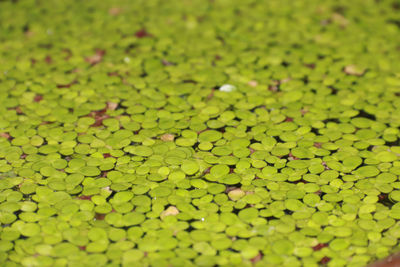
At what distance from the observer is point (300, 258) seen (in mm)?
1622

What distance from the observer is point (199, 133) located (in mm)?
2123

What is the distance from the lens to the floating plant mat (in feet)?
5.49

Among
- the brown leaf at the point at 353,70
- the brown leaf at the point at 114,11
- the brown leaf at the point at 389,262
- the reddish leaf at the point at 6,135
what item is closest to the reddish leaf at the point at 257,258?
the brown leaf at the point at 389,262

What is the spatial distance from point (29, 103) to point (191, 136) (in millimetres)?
704

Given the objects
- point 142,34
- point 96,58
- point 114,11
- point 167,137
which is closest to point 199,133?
point 167,137

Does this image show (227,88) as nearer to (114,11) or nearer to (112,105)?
(112,105)

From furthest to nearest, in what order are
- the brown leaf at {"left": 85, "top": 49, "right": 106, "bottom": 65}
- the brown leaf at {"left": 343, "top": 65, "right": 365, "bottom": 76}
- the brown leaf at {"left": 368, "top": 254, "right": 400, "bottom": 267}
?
the brown leaf at {"left": 85, "top": 49, "right": 106, "bottom": 65} → the brown leaf at {"left": 343, "top": 65, "right": 365, "bottom": 76} → the brown leaf at {"left": 368, "top": 254, "right": 400, "bottom": 267}

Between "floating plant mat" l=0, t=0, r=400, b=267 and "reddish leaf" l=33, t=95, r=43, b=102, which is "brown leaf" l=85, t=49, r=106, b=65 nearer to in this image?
"floating plant mat" l=0, t=0, r=400, b=267

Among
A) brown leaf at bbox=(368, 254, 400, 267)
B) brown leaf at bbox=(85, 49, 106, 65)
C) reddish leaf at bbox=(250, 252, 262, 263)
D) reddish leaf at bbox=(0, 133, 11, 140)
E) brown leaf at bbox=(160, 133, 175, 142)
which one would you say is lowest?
reddish leaf at bbox=(250, 252, 262, 263)

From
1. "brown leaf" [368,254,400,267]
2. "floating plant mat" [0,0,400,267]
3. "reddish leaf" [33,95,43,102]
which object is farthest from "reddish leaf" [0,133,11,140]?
"brown leaf" [368,254,400,267]

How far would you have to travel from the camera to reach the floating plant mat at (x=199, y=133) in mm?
1675

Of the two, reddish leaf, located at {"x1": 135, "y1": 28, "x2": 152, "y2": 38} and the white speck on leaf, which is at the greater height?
reddish leaf, located at {"x1": 135, "y1": 28, "x2": 152, "y2": 38}

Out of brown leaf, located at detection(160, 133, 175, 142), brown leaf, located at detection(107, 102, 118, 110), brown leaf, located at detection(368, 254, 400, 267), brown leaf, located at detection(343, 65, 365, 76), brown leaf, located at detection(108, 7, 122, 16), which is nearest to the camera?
brown leaf, located at detection(368, 254, 400, 267)

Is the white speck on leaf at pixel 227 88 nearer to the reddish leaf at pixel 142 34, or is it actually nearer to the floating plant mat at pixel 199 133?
the floating plant mat at pixel 199 133
